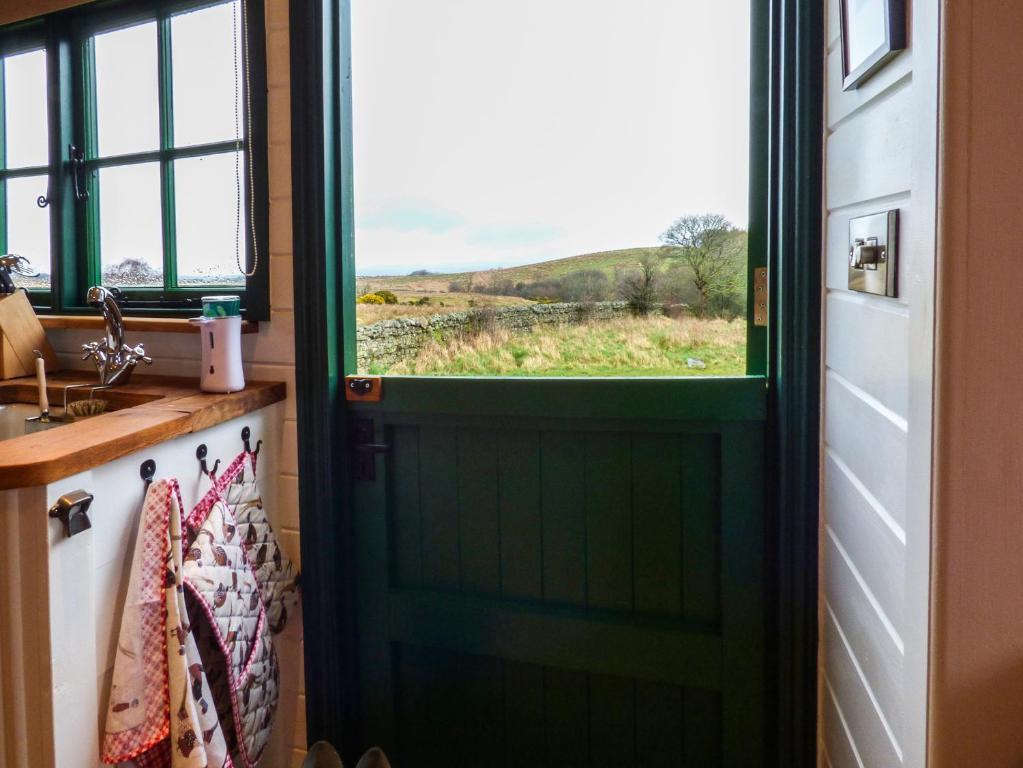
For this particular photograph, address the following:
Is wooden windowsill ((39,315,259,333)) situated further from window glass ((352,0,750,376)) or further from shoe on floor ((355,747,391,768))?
shoe on floor ((355,747,391,768))

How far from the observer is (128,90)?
1.90m

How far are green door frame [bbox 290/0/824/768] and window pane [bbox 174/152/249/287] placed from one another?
26 cm

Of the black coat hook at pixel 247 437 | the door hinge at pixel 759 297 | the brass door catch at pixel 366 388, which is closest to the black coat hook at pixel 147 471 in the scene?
the black coat hook at pixel 247 437

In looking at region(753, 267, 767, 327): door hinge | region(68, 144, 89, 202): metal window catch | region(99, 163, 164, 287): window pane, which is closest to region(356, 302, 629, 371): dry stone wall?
region(753, 267, 767, 327): door hinge

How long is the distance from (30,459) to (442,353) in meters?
0.81

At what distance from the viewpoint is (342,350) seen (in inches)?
64.3

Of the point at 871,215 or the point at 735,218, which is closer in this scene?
the point at 871,215

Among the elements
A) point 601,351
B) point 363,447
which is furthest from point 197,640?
point 601,351

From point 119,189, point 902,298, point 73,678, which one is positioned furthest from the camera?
point 119,189

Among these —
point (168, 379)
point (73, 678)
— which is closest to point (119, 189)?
point (168, 379)

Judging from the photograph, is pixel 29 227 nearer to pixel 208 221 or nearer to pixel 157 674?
pixel 208 221

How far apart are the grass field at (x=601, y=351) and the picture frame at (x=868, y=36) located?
527 mm

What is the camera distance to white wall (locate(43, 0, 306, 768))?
1614mm

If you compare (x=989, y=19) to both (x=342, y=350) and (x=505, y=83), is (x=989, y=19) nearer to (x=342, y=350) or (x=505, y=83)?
(x=505, y=83)
